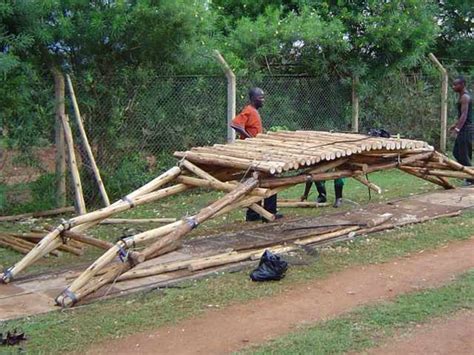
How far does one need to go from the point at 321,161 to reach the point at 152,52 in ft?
12.0

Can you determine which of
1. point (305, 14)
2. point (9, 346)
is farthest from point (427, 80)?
point (9, 346)

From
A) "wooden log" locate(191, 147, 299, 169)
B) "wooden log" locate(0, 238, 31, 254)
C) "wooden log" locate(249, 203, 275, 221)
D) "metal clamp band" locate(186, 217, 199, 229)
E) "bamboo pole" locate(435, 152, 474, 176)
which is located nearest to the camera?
"metal clamp band" locate(186, 217, 199, 229)

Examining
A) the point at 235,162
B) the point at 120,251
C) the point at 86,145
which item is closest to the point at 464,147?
the point at 235,162

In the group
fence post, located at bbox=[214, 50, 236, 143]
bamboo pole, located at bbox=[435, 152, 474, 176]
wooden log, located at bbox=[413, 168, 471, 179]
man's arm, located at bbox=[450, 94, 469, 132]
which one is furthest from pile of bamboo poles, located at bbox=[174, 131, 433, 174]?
man's arm, located at bbox=[450, 94, 469, 132]

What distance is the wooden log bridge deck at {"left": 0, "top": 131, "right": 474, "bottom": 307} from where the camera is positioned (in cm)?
589

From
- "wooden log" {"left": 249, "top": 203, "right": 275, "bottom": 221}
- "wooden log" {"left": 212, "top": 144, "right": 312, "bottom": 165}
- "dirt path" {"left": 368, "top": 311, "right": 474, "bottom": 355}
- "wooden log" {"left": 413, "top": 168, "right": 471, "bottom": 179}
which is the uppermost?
"wooden log" {"left": 212, "top": 144, "right": 312, "bottom": 165}

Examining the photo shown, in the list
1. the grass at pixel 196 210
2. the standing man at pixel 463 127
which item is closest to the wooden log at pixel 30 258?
the grass at pixel 196 210

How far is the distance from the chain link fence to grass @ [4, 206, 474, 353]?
314 centimetres

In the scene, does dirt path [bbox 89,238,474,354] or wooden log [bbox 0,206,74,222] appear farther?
wooden log [bbox 0,206,74,222]

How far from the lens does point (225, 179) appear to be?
8055 mm

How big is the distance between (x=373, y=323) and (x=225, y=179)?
3.24 m

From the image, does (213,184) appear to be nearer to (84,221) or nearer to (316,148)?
(316,148)

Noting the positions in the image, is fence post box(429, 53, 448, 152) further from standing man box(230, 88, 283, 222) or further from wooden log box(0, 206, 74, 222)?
wooden log box(0, 206, 74, 222)

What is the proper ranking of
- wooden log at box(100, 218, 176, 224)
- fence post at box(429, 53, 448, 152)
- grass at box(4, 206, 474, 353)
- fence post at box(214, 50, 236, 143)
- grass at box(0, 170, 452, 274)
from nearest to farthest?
grass at box(4, 206, 474, 353) < grass at box(0, 170, 452, 274) < wooden log at box(100, 218, 176, 224) < fence post at box(214, 50, 236, 143) < fence post at box(429, 53, 448, 152)
